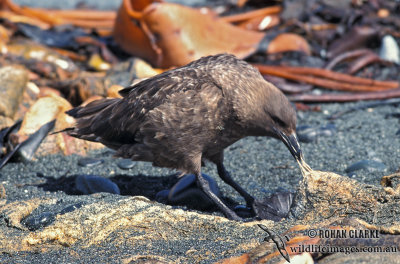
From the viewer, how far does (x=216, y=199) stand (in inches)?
176

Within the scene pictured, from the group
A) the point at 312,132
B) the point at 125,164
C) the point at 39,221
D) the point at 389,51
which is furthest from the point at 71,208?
the point at 389,51

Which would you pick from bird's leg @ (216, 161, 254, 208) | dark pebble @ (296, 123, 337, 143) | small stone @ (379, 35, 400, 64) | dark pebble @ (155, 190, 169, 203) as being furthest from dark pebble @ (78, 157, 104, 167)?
small stone @ (379, 35, 400, 64)

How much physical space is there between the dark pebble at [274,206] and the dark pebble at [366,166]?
88 centimetres

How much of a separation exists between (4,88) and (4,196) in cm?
208

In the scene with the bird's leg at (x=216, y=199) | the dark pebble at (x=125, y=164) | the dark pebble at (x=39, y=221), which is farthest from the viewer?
the dark pebble at (x=125, y=164)

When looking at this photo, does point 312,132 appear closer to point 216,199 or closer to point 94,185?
point 216,199

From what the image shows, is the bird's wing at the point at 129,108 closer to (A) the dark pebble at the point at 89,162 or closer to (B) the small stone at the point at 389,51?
(A) the dark pebble at the point at 89,162

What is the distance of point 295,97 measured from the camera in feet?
23.2

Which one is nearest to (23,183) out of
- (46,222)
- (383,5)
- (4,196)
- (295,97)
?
(4,196)

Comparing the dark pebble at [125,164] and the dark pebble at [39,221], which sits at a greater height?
the dark pebble at [39,221]

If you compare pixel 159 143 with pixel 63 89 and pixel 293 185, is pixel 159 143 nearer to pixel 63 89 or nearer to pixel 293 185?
pixel 293 185

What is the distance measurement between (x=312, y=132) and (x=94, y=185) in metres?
2.33

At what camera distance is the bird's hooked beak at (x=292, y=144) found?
14.0 feet

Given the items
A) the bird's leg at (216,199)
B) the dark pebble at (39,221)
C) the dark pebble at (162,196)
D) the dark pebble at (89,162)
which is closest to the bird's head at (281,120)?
the bird's leg at (216,199)
